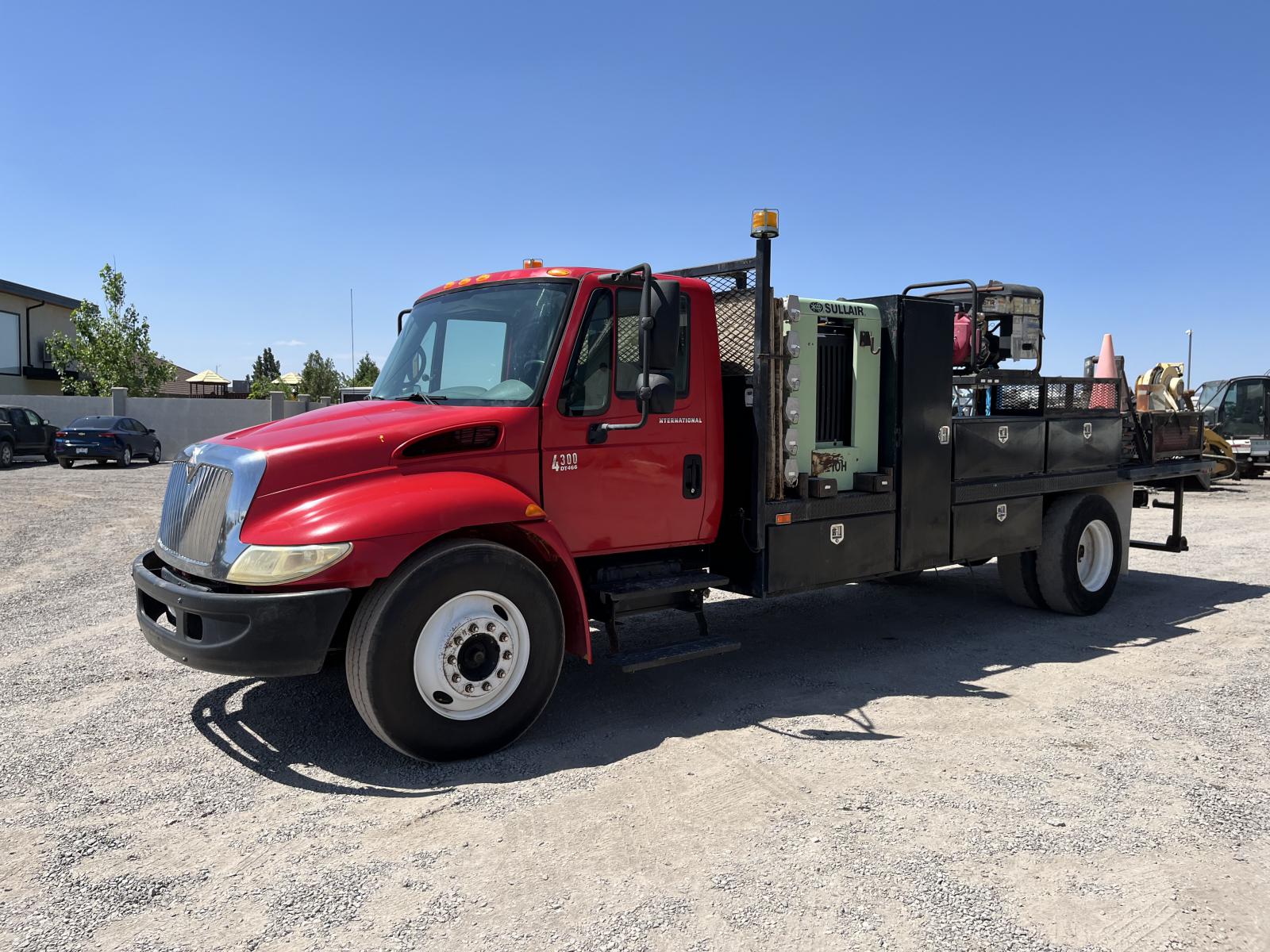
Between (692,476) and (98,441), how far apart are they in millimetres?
24017

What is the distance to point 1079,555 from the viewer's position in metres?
8.18

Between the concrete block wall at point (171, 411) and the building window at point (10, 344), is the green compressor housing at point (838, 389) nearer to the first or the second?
the concrete block wall at point (171, 411)

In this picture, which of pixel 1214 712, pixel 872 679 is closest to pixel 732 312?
pixel 872 679

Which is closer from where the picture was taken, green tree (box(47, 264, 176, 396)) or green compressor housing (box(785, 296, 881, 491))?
green compressor housing (box(785, 296, 881, 491))

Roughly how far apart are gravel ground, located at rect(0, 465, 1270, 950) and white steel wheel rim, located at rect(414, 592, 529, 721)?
0.33 metres

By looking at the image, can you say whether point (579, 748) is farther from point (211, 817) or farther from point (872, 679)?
point (872, 679)

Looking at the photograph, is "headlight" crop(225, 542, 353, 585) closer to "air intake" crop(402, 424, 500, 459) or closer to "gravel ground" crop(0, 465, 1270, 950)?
"air intake" crop(402, 424, 500, 459)

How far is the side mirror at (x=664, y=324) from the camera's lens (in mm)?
4938

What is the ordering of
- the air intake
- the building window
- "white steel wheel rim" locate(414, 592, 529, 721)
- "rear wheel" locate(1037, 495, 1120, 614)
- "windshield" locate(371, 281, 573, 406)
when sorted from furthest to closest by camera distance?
the building window, "rear wheel" locate(1037, 495, 1120, 614), "windshield" locate(371, 281, 573, 406), the air intake, "white steel wheel rim" locate(414, 592, 529, 721)

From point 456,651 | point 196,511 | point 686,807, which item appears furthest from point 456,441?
point 686,807

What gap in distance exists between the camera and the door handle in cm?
565

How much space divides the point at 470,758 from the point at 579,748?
551 millimetres

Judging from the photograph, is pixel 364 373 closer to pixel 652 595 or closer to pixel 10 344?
pixel 10 344

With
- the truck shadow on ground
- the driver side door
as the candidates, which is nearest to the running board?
the truck shadow on ground
